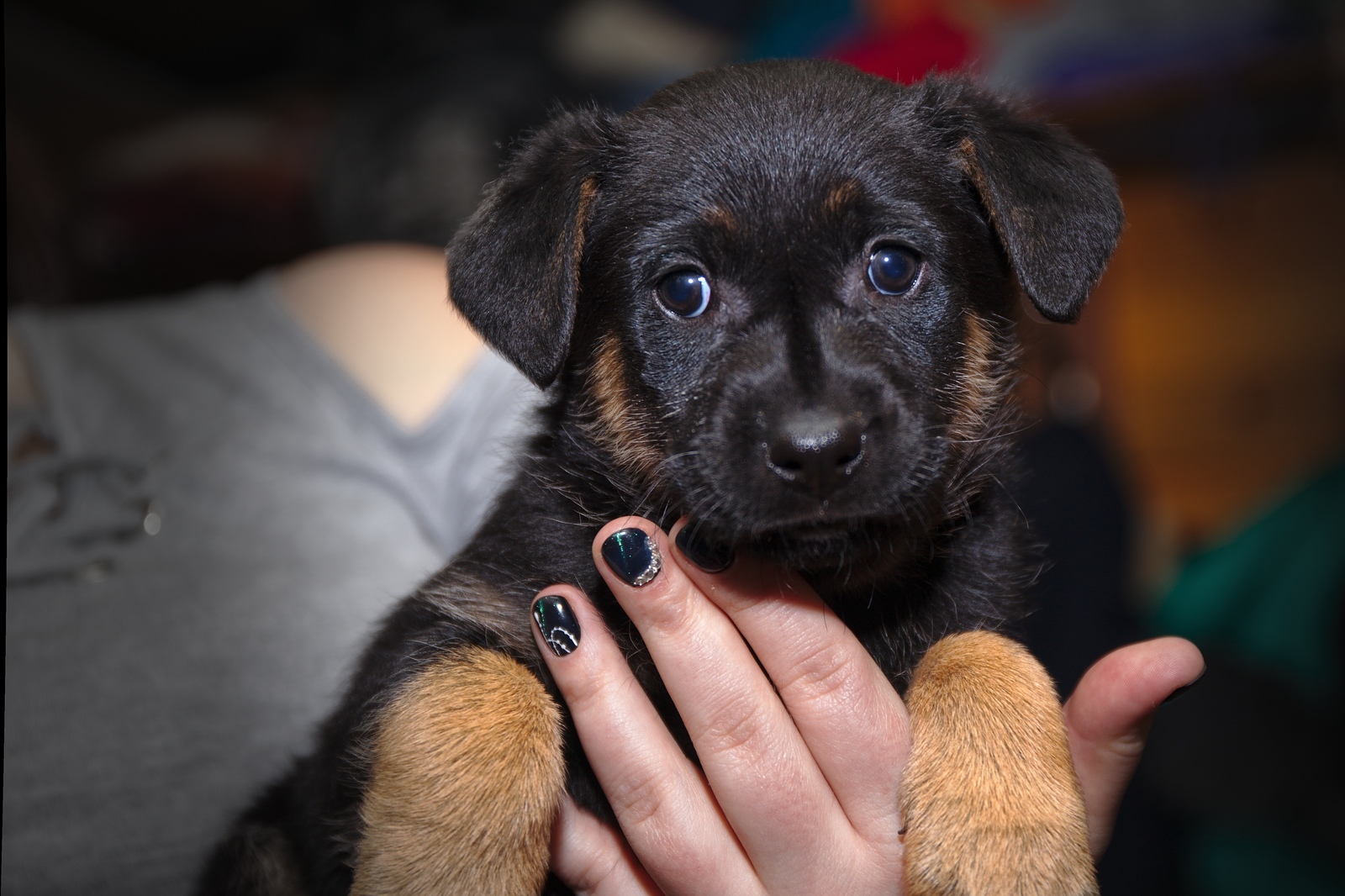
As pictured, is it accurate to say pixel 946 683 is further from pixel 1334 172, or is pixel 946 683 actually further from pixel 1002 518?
pixel 1334 172

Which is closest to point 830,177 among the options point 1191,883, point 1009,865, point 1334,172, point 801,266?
point 801,266

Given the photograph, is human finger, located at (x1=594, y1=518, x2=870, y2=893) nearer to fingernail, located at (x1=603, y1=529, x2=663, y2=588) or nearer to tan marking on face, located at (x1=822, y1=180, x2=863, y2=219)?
fingernail, located at (x1=603, y1=529, x2=663, y2=588)

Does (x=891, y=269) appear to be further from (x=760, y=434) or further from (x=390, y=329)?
(x=390, y=329)

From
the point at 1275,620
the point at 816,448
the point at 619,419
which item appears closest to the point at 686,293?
the point at 619,419

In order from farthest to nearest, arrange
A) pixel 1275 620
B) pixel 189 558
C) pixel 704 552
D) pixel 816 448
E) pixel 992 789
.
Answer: pixel 1275 620
pixel 189 558
pixel 704 552
pixel 992 789
pixel 816 448

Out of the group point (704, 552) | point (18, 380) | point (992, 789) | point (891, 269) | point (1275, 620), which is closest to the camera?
point (992, 789)

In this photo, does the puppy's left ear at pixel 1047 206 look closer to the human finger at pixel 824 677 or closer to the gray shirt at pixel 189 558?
the human finger at pixel 824 677

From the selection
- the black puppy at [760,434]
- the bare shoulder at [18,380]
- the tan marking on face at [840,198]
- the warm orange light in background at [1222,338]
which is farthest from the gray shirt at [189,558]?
the warm orange light in background at [1222,338]

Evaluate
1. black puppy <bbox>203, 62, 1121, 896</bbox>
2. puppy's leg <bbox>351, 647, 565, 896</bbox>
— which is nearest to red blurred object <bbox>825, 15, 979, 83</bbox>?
black puppy <bbox>203, 62, 1121, 896</bbox>
